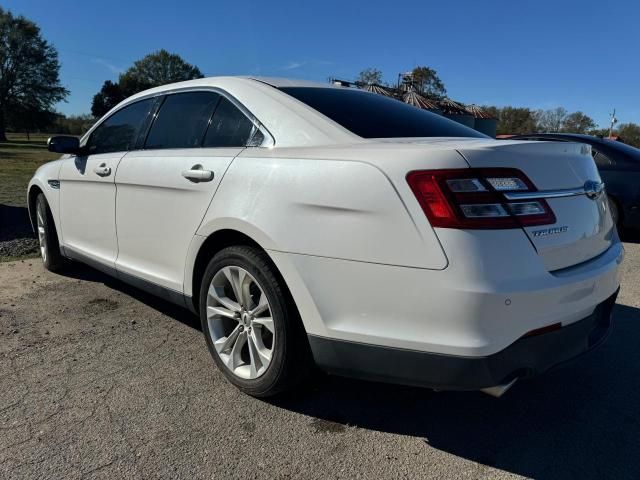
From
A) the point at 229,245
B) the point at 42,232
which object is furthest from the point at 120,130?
the point at 229,245

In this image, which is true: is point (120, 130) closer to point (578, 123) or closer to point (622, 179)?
point (622, 179)

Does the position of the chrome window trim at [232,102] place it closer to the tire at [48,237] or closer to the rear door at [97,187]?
the rear door at [97,187]

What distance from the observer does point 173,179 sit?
304cm

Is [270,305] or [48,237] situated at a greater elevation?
[270,305]

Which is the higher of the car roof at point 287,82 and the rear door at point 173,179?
the car roof at point 287,82

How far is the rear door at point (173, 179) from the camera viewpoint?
9.41ft

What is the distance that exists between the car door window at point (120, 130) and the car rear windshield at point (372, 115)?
135 cm

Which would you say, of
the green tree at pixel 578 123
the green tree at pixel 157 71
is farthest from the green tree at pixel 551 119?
the green tree at pixel 157 71

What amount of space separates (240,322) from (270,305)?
0.34 m

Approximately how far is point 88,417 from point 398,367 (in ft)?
5.10

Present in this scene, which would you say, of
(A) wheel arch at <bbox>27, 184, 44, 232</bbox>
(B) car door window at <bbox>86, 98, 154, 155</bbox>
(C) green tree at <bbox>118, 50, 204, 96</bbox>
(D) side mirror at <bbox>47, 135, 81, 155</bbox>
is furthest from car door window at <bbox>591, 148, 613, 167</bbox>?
(C) green tree at <bbox>118, 50, 204, 96</bbox>

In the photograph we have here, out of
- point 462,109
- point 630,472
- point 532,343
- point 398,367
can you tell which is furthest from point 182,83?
point 462,109

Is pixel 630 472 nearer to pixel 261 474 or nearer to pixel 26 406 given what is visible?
pixel 261 474

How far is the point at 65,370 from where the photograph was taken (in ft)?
10.0
